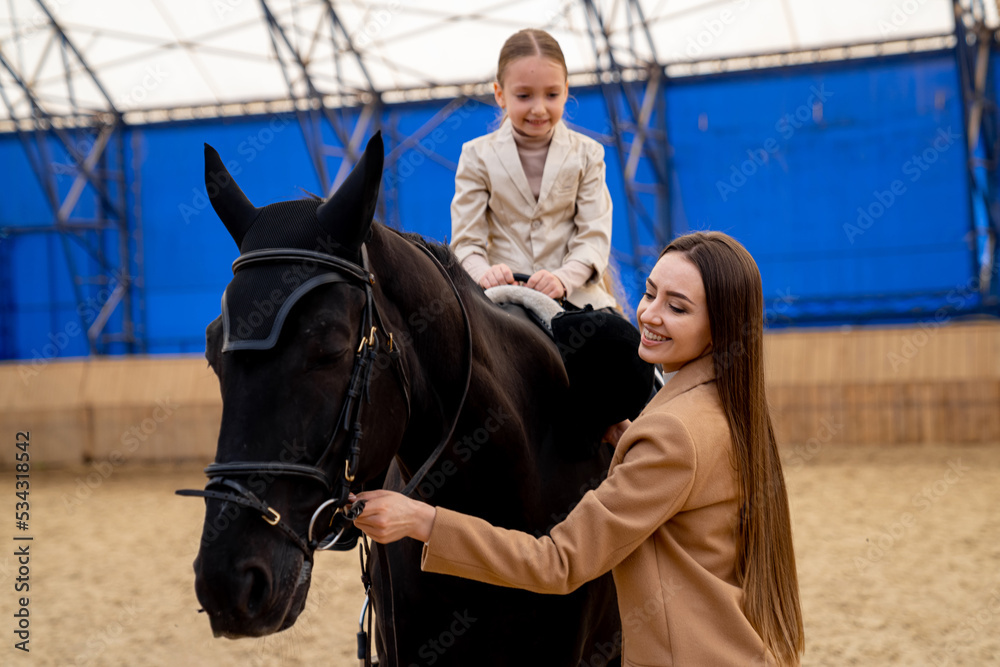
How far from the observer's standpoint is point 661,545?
1.29 m

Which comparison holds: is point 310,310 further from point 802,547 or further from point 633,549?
point 802,547

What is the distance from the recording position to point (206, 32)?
11766 millimetres

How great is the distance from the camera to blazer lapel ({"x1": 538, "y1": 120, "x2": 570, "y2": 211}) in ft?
7.22

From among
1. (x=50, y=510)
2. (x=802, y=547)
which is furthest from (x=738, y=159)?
(x=50, y=510)

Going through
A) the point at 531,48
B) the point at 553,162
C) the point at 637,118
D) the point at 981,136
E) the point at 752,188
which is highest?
the point at 637,118

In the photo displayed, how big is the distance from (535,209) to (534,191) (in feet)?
0.19

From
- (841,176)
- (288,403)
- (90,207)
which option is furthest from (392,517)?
(90,207)

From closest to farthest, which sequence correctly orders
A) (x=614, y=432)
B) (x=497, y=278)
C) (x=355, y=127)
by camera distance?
(x=614, y=432)
(x=497, y=278)
(x=355, y=127)

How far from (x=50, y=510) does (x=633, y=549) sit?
7533 mm

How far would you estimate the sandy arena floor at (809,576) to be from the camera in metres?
3.92

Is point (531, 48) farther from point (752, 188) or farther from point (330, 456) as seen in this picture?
point (752, 188)

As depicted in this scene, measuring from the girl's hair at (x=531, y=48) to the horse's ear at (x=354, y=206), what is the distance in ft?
3.26

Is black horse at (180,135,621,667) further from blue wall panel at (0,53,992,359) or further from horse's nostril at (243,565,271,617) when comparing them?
blue wall panel at (0,53,992,359)

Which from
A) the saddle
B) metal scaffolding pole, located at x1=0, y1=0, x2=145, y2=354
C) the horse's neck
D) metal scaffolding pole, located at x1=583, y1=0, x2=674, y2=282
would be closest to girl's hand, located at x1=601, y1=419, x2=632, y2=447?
the saddle
